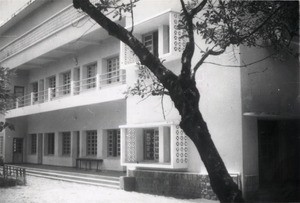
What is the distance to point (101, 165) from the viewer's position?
19656 mm

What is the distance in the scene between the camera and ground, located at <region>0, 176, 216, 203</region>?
38.2 ft

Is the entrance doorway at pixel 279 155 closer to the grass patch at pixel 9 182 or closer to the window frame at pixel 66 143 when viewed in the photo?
the grass patch at pixel 9 182

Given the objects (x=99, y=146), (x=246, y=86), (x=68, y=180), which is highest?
(x=246, y=86)

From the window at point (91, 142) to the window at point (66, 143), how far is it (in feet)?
7.44

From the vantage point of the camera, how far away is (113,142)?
766 inches

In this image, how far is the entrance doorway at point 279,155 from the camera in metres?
12.1

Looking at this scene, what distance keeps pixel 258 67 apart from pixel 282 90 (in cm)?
156

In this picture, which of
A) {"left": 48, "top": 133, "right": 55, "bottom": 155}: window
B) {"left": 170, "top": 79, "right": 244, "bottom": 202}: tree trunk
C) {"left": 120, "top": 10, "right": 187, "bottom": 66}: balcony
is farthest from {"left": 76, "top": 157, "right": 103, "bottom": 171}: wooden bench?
{"left": 170, "top": 79, "right": 244, "bottom": 202}: tree trunk

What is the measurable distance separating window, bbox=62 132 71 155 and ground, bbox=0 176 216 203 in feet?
25.2

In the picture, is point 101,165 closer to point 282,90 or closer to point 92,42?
point 92,42

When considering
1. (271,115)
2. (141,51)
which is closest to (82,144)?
(271,115)

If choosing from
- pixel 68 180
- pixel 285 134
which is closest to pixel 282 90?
pixel 285 134

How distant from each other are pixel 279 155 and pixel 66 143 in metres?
14.2

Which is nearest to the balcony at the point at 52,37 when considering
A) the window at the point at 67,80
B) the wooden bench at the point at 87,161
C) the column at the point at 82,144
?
the window at the point at 67,80
